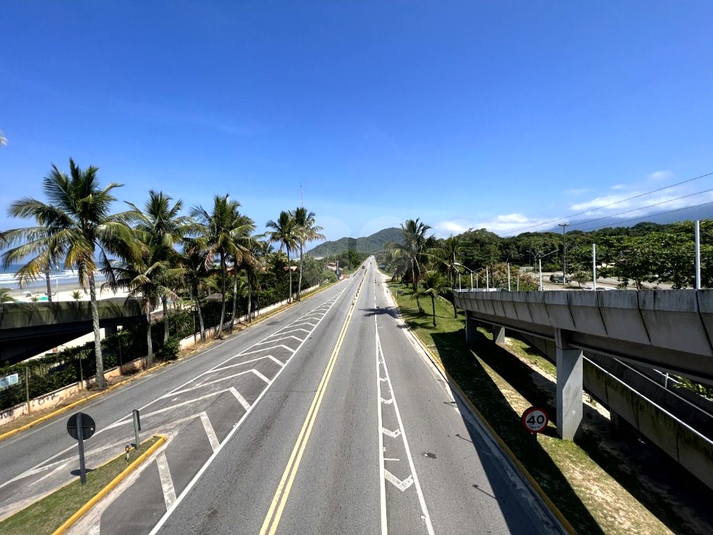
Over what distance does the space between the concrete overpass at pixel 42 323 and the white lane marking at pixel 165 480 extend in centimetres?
1170

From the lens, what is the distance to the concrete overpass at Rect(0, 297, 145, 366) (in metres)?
17.9

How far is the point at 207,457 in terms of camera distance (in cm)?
1097

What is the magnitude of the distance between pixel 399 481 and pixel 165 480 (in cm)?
656

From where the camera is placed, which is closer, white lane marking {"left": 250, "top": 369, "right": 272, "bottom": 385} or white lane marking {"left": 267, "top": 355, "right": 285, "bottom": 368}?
white lane marking {"left": 250, "top": 369, "right": 272, "bottom": 385}

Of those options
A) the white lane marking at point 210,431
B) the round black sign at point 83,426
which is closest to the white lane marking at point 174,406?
the white lane marking at point 210,431

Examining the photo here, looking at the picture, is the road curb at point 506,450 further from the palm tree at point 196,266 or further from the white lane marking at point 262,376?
the palm tree at point 196,266

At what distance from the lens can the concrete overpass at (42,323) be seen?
1786cm

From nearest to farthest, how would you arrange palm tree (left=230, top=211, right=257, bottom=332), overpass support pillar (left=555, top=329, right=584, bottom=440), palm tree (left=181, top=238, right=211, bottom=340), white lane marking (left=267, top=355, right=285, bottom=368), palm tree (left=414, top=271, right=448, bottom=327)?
overpass support pillar (left=555, top=329, right=584, bottom=440) → white lane marking (left=267, top=355, right=285, bottom=368) → palm tree (left=181, top=238, right=211, bottom=340) → palm tree (left=230, top=211, right=257, bottom=332) → palm tree (left=414, top=271, right=448, bottom=327)

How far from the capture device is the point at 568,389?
13.2 metres

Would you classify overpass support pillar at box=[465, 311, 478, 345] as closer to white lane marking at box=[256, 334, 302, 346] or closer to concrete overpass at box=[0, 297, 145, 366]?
white lane marking at box=[256, 334, 302, 346]

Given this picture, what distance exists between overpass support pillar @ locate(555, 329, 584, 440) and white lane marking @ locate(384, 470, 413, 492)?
703 centimetres

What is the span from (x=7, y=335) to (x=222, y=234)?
1469 cm

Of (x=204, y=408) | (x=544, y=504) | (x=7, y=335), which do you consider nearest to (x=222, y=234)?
(x=7, y=335)

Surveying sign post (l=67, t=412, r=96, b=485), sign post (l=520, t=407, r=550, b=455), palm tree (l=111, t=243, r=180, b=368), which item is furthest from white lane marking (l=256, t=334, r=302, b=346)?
sign post (l=520, t=407, r=550, b=455)
